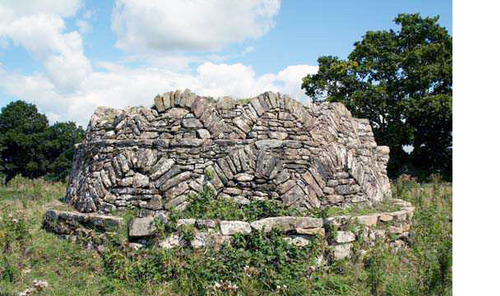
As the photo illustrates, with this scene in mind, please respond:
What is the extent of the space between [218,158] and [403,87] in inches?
669

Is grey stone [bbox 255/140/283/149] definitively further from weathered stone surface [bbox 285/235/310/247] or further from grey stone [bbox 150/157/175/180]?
weathered stone surface [bbox 285/235/310/247]

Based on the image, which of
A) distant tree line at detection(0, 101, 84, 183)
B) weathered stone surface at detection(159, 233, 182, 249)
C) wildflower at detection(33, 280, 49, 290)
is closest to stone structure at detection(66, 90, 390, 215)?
weathered stone surface at detection(159, 233, 182, 249)

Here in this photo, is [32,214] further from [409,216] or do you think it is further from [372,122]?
[372,122]

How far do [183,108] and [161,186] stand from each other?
154 cm

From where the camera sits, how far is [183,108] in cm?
730

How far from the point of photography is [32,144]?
95.1ft

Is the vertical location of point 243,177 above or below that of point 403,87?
below

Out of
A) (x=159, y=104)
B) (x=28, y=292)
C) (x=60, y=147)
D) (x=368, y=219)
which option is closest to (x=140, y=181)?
(x=159, y=104)

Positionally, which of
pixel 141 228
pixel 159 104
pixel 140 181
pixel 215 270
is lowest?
pixel 215 270

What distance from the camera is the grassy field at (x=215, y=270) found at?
5184mm

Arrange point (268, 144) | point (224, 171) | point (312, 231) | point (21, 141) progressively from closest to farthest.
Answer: point (312, 231)
point (224, 171)
point (268, 144)
point (21, 141)

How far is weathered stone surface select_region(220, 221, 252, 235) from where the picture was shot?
595cm

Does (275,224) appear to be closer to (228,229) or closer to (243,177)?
(228,229)
